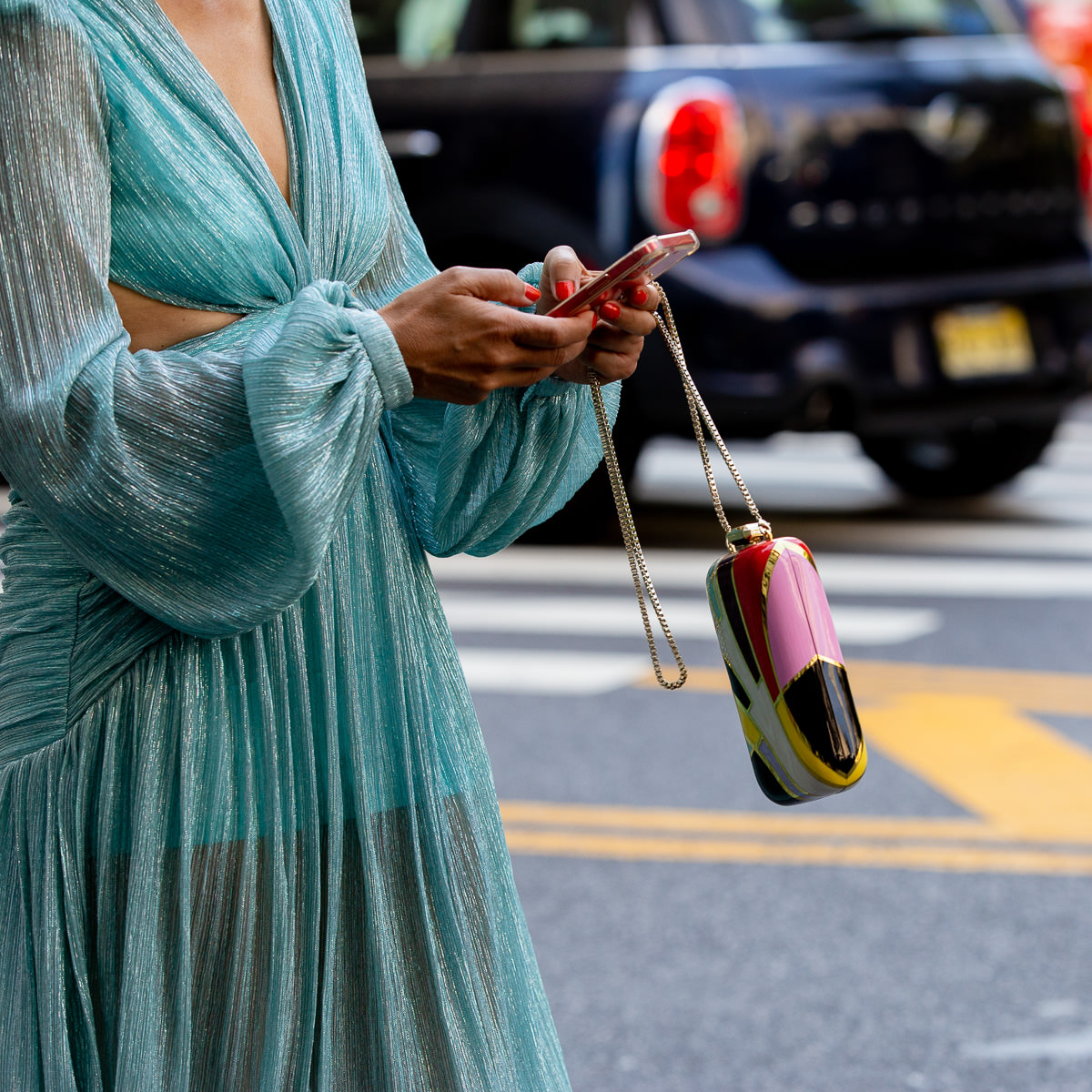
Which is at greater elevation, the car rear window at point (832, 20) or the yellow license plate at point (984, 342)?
the car rear window at point (832, 20)

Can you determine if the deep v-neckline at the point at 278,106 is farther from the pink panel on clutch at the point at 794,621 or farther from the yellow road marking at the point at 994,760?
the yellow road marking at the point at 994,760

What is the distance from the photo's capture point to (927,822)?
13.3 ft

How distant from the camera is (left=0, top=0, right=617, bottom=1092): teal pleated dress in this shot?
1.37m

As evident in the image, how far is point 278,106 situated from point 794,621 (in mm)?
624

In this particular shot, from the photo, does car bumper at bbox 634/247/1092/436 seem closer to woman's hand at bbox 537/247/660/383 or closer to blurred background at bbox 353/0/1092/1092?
blurred background at bbox 353/0/1092/1092

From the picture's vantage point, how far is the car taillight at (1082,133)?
21.9 ft

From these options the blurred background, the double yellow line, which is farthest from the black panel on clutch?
the double yellow line

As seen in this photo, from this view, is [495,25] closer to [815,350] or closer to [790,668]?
[815,350]

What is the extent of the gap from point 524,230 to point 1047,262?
1.90 metres

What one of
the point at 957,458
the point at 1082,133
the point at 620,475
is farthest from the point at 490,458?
the point at 957,458

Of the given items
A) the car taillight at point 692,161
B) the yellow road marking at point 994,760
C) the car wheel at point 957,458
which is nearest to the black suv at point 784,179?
the car taillight at point 692,161

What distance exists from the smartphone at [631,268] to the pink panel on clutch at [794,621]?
0.92ft

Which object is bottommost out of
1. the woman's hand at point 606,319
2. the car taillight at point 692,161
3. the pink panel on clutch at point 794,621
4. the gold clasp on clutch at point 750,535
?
the car taillight at point 692,161

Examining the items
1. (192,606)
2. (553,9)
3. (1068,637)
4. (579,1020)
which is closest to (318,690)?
(192,606)
